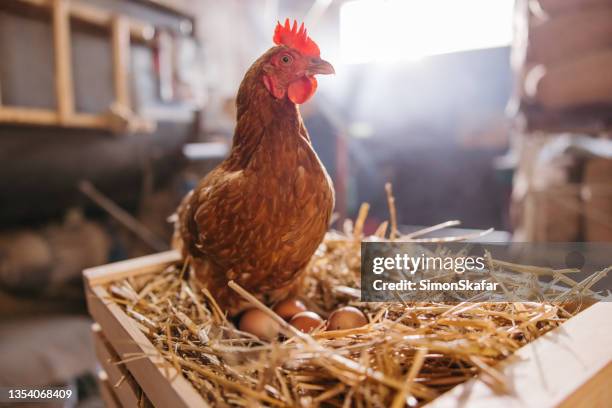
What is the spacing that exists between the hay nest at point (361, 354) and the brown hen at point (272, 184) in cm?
13

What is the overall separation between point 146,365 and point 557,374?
541 mm

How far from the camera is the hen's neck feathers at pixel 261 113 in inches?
27.6

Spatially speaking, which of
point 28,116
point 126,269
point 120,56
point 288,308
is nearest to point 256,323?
point 288,308

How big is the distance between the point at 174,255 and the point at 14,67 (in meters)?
1.48

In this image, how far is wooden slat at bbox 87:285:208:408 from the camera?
0.48 m

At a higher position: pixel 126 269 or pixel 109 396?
pixel 126 269

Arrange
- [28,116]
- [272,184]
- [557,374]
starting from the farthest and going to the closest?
[28,116], [272,184], [557,374]

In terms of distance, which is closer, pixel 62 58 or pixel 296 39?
pixel 296 39

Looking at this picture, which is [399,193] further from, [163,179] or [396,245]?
[396,245]

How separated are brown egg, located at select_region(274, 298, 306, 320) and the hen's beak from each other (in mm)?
476

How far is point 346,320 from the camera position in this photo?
728mm

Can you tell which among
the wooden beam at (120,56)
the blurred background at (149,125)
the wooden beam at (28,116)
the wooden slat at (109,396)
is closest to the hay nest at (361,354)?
the wooden slat at (109,396)

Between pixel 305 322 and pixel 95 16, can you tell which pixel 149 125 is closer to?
pixel 95 16

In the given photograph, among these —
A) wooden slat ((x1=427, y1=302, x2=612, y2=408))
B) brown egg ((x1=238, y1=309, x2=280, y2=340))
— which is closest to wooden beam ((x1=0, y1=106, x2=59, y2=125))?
brown egg ((x1=238, y1=309, x2=280, y2=340))
